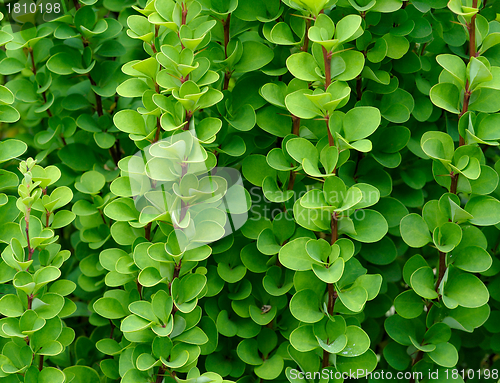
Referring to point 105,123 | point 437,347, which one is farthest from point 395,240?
point 105,123

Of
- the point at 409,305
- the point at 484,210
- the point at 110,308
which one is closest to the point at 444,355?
the point at 409,305

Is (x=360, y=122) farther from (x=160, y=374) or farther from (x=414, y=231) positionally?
(x=160, y=374)

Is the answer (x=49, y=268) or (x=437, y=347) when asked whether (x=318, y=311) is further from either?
(x=49, y=268)

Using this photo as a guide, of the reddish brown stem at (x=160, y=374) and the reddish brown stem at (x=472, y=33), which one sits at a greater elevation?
the reddish brown stem at (x=472, y=33)

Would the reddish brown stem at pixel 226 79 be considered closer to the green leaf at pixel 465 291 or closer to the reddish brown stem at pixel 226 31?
the reddish brown stem at pixel 226 31

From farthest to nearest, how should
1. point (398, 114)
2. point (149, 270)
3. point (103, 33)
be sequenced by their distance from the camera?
point (103, 33)
point (398, 114)
point (149, 270)

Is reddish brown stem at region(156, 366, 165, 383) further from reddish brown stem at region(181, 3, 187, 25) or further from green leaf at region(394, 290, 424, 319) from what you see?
reddish brown stem at region(181, 3, 187, 25)

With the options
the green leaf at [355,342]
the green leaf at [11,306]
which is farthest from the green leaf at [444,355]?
the green leaf at [11,306]

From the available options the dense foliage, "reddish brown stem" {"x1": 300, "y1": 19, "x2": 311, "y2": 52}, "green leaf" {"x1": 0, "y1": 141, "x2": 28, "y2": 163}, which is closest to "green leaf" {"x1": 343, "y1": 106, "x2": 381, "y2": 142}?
the dense foliage
